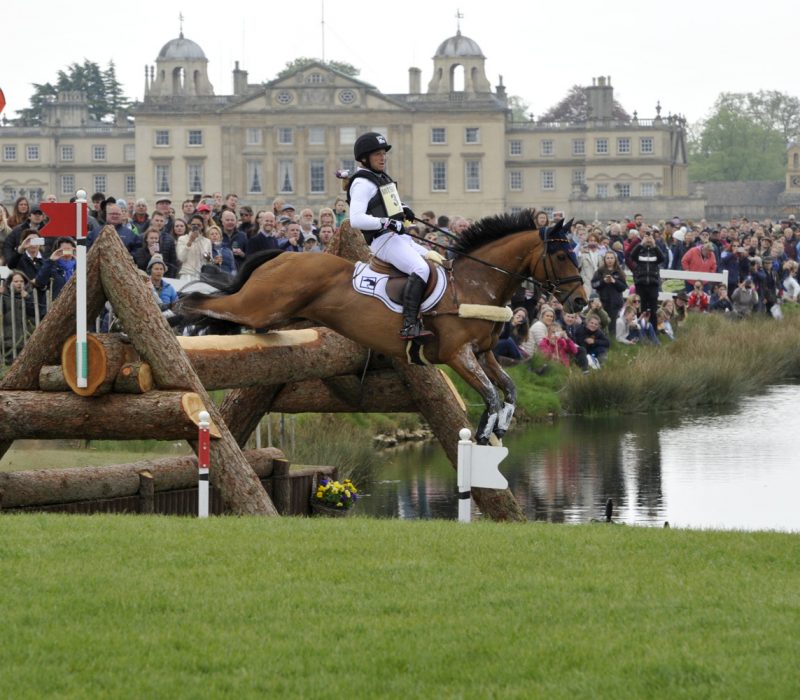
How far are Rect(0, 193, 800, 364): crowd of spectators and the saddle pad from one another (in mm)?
384

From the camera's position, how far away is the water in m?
18.3

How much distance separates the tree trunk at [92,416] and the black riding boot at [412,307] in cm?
191

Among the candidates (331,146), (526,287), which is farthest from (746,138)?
(526,287)

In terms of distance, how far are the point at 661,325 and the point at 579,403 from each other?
4.45 metres

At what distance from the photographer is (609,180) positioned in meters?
137

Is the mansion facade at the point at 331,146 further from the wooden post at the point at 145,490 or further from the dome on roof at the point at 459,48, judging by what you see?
the wooden post at the point at 145,490

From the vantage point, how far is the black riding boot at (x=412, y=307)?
13484 mm

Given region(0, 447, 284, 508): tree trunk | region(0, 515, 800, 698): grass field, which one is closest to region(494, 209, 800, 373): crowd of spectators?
region(0, 447, 284, 508): tree trunk

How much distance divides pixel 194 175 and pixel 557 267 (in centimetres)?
12013

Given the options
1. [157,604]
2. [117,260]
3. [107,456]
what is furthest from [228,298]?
[157,604]

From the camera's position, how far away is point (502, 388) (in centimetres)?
1392

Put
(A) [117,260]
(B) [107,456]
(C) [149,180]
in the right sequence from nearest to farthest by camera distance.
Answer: (A) [117,260] < (B) [107,456] < (C) [149,180]

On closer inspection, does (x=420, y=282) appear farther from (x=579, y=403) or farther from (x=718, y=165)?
(x=718, y=165)

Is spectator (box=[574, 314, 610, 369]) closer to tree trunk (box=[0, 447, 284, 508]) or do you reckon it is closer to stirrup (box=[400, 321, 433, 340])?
tree trunk (box=[0, 447, 284, 508])
